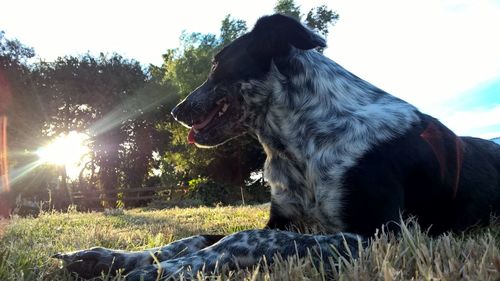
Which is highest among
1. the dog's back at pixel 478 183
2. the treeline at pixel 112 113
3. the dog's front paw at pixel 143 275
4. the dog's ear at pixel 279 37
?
the treeline at pixel 112 113

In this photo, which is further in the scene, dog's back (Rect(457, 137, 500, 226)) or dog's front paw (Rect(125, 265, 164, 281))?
dog's back (Rect(457, 137, 500, 226))

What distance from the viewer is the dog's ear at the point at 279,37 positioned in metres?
3.93

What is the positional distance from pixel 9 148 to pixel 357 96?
31.1m

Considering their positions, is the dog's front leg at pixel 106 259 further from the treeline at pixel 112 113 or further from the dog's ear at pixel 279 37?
the treeline at pixel 112 113

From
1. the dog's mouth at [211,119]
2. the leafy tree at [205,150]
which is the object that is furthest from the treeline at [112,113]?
the dog's mouth at [211,119]

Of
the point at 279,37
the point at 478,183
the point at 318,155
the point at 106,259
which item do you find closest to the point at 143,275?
the point at 106,259

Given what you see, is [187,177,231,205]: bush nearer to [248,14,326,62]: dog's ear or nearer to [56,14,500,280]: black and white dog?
[56,14,500,280]: black and white dog

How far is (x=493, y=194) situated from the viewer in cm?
394

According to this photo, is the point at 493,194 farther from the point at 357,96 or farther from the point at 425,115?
the point at 357,96

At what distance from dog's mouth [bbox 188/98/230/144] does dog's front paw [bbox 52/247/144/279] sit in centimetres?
168

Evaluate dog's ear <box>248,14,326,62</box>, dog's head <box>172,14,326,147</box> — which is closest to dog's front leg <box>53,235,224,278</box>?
dog's head <box>172,14,326,147</box>

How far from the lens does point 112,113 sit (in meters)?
33.4

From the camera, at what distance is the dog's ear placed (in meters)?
3.93

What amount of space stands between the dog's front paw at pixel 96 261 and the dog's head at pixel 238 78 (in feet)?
5.42
